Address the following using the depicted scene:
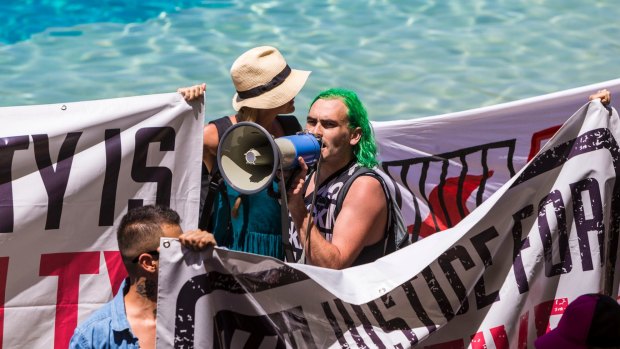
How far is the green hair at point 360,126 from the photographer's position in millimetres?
3836

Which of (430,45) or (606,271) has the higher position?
(430,45)

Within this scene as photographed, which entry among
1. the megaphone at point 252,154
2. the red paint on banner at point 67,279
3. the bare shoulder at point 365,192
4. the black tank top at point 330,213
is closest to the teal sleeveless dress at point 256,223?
the black tank top at point 330,213

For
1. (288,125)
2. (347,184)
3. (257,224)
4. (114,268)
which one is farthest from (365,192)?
(114,268)

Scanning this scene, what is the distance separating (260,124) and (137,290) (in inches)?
49.2

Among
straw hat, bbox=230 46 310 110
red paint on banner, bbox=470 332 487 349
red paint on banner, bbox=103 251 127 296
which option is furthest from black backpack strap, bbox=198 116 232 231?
red paint on banner, bbox=470 332 487 349

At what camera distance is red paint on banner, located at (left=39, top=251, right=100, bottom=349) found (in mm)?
4023

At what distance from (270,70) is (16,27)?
5.95m

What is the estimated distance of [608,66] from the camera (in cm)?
855

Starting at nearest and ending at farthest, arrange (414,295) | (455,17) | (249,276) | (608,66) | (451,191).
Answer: (249,276)
(414,295)
(451,191)
(608,66)
(455,17)

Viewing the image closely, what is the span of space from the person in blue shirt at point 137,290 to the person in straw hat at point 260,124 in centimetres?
86

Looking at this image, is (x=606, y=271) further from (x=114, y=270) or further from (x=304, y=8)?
(x=304, y=8)

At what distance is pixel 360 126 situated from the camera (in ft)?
12.7

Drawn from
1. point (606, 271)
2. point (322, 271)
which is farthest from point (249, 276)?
point (606, 271)

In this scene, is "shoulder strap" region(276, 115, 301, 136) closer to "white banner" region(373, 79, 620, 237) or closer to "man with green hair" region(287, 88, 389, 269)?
"man with green hair" region(287, 88, 389, 269)
